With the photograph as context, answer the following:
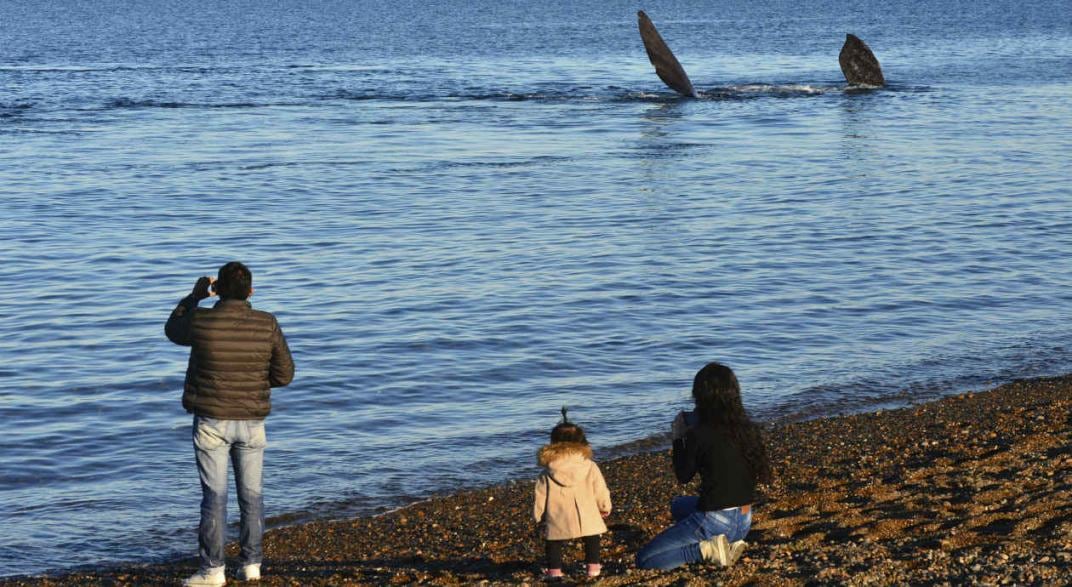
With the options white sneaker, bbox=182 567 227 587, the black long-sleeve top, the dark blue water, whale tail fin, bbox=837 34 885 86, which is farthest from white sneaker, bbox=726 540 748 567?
whale tail fin, bbox=837 34 885 86

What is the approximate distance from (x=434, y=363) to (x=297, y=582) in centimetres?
751

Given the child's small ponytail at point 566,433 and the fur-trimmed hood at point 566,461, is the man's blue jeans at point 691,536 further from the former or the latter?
the child's small ponytail at point 566,433

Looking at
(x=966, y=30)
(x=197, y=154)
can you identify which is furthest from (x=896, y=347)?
(x=966, y=30)

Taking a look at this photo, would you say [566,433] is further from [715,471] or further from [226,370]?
[226,370]

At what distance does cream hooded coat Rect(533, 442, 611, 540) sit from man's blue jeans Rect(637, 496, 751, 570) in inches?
13.1

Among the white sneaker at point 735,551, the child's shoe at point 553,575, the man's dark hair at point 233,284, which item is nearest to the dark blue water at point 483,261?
the man's dark hair at point 233,284

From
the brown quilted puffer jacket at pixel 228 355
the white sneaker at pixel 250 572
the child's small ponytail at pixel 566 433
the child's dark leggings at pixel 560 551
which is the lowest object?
the white sneaker at pixel 250 572

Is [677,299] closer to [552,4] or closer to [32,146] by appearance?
[32,146]

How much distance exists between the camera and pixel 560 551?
807 cm

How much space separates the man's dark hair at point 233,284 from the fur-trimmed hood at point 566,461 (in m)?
1.85

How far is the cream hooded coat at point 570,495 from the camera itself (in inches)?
309

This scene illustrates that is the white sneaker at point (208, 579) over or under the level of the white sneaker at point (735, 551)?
under

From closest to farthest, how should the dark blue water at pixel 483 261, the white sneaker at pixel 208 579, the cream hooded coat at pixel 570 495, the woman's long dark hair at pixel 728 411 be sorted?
the woman's long dark hair at pixel 728 411, the cream hooded coat at pixel 570 495, the white sneaker at pixel 208 579, the dark blue water at pixel 483 261

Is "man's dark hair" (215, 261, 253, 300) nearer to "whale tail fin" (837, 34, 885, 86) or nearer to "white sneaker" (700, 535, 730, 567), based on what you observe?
"white sneaker" (700, 535, 730, 567)
